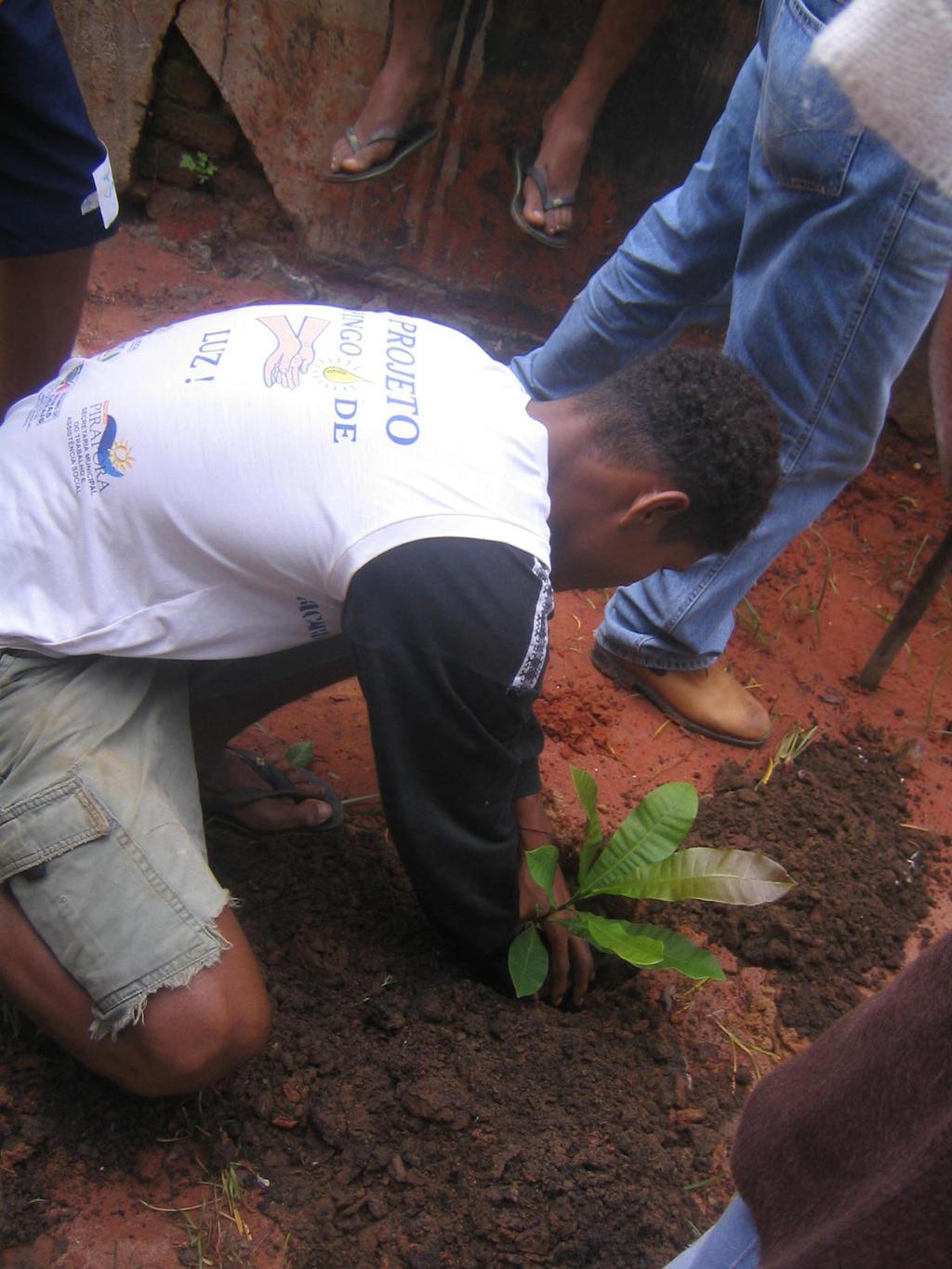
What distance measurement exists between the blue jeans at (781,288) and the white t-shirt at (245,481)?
753mm

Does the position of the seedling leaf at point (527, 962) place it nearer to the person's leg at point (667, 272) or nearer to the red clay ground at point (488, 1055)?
the red clay ground at point (488, 1055)

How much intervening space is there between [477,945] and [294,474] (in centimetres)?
95

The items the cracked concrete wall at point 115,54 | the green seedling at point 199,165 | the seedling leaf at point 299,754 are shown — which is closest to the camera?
the seedling leaf at point 299,754

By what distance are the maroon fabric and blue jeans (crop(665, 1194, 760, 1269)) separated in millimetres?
135

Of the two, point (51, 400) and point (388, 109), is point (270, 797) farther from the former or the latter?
point (388, 109)

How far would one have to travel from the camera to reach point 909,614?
3139 millimetres

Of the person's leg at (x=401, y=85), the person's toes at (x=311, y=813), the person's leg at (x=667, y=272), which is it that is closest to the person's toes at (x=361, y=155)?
the person's leg at (x=401, y=85)

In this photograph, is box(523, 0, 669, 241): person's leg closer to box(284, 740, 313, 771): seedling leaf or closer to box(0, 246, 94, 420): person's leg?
box(0, 246, 94, 420): person's leg

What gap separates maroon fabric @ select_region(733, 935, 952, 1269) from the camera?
924mm

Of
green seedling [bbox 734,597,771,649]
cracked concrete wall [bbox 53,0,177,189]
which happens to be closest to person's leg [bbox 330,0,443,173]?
cracked concrete wall [bbox 53,0,177,189]

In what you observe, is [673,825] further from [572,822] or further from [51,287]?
[51,287]

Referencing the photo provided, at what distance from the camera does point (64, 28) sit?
3.97 metres

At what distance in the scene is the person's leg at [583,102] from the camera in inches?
139

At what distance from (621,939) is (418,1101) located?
0.47 metres
